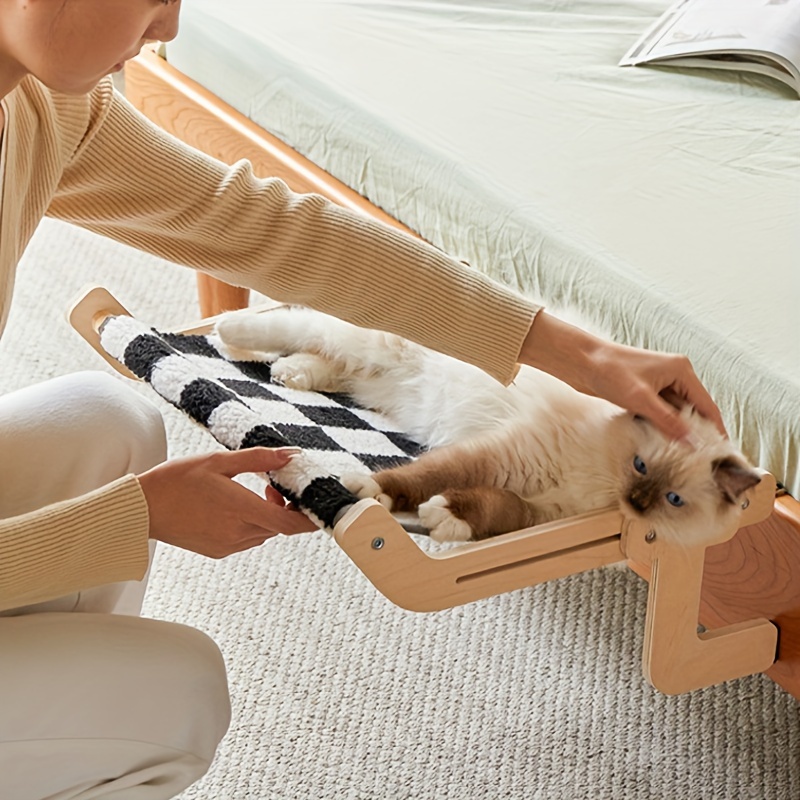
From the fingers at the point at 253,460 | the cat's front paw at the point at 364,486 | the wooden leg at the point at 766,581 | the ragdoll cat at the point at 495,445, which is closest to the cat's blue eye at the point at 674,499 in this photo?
the ragdoll cat at the point at 495,445

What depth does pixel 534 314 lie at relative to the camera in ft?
3.99

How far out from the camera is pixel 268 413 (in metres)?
1.31

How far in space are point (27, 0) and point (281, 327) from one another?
70 cm

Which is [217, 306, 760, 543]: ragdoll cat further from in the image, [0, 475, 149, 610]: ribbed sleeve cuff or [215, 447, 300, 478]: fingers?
[0, 475, 149, 610]: ribbed sleeve cuff

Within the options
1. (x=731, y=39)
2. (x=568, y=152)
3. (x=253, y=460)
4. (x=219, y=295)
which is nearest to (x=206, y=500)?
(x=253, y=460)

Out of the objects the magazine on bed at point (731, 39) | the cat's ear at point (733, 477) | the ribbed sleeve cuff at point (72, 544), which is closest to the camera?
the ribbed sleeve cuff at point (72, 544)

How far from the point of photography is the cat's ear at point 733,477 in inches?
44.4

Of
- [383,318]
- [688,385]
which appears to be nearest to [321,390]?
[383,318]

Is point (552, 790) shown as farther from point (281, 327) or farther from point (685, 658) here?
point (281, 327)

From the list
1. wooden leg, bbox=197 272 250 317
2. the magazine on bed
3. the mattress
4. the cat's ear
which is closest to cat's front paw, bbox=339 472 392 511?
the cat's ear

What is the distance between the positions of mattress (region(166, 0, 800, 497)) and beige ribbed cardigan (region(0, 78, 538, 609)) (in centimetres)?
31

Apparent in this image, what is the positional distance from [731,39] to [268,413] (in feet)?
3.94

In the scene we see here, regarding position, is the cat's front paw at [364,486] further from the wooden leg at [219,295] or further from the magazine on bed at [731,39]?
the magazine on bed at [731,39]

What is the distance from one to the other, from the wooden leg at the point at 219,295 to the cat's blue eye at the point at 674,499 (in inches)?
44.4
